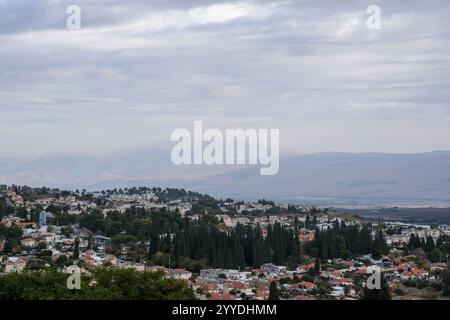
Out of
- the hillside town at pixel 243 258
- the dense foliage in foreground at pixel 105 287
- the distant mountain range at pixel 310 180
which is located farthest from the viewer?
the distant mountain range at pixel 310 180

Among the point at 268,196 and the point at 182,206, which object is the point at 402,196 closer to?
the point at 268,196

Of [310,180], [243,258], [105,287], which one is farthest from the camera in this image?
[310,180]

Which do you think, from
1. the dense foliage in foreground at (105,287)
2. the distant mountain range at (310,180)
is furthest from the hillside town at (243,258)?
the distant mountain range at (310,180)

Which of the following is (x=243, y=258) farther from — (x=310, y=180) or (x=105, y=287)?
(x=310, y=180)

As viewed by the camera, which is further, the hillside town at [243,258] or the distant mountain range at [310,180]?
the distant mountain range at [310,180]

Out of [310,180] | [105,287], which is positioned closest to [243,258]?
[105,287]

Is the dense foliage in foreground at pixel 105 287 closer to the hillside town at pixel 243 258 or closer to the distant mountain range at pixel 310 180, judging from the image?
the hillside town at pixel 243 258

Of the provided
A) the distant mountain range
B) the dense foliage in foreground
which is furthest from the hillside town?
the distant mountain range
